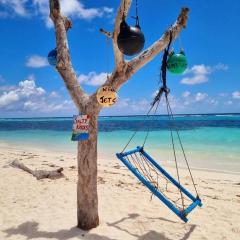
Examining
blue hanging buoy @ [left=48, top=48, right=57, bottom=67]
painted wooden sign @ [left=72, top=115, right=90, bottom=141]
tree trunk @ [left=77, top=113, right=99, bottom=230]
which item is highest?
blue hanging buoy @ [left=48, top=48, right=57, bottom=67]

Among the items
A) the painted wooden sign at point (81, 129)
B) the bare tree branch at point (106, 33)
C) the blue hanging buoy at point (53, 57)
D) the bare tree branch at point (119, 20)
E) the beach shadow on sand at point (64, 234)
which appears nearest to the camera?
the bare tree branch at point (119, 20)

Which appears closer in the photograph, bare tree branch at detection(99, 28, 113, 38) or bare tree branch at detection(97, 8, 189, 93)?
bare tree branch at detection(99, 28, 113, 38)

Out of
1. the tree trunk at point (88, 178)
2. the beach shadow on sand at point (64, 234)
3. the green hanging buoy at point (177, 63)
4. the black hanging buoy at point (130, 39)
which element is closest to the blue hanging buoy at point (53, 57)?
the tree trunk at point (88, 178)

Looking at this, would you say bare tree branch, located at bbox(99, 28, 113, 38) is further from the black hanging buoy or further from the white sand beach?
the white sand beach

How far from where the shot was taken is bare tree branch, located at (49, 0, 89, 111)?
4.68m

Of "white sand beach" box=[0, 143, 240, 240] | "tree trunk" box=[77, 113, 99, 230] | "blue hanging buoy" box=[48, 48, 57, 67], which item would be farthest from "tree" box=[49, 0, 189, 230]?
"white sand beach" box=[0, 143, 240, 240]

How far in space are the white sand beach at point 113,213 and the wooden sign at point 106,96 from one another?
2047 mm

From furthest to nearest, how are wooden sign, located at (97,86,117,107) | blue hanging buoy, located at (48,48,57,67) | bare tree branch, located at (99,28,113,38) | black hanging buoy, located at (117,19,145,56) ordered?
1. blue hanging buoy, located at (48,48,57,67)
2. wooden sign, located at (97,86,117,107)
3. bare tree branch, located at (99,28,113,38)
4. black hanging buoy, located at (117,19,145,56)

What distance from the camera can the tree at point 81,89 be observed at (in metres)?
4.43

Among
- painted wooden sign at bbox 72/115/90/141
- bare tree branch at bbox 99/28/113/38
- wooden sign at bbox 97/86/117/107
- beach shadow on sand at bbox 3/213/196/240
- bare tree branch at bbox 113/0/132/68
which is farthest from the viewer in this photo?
beach shadow on sand at bbox 3/213/196/240

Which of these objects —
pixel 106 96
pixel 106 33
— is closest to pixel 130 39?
pixel 106 33

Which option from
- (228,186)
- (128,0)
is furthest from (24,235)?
(228,186)

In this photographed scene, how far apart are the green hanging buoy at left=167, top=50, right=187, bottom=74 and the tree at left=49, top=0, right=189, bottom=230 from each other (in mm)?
213

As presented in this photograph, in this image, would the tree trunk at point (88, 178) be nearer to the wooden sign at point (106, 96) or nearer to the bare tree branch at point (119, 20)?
the wooden sign at point (106, 96)
